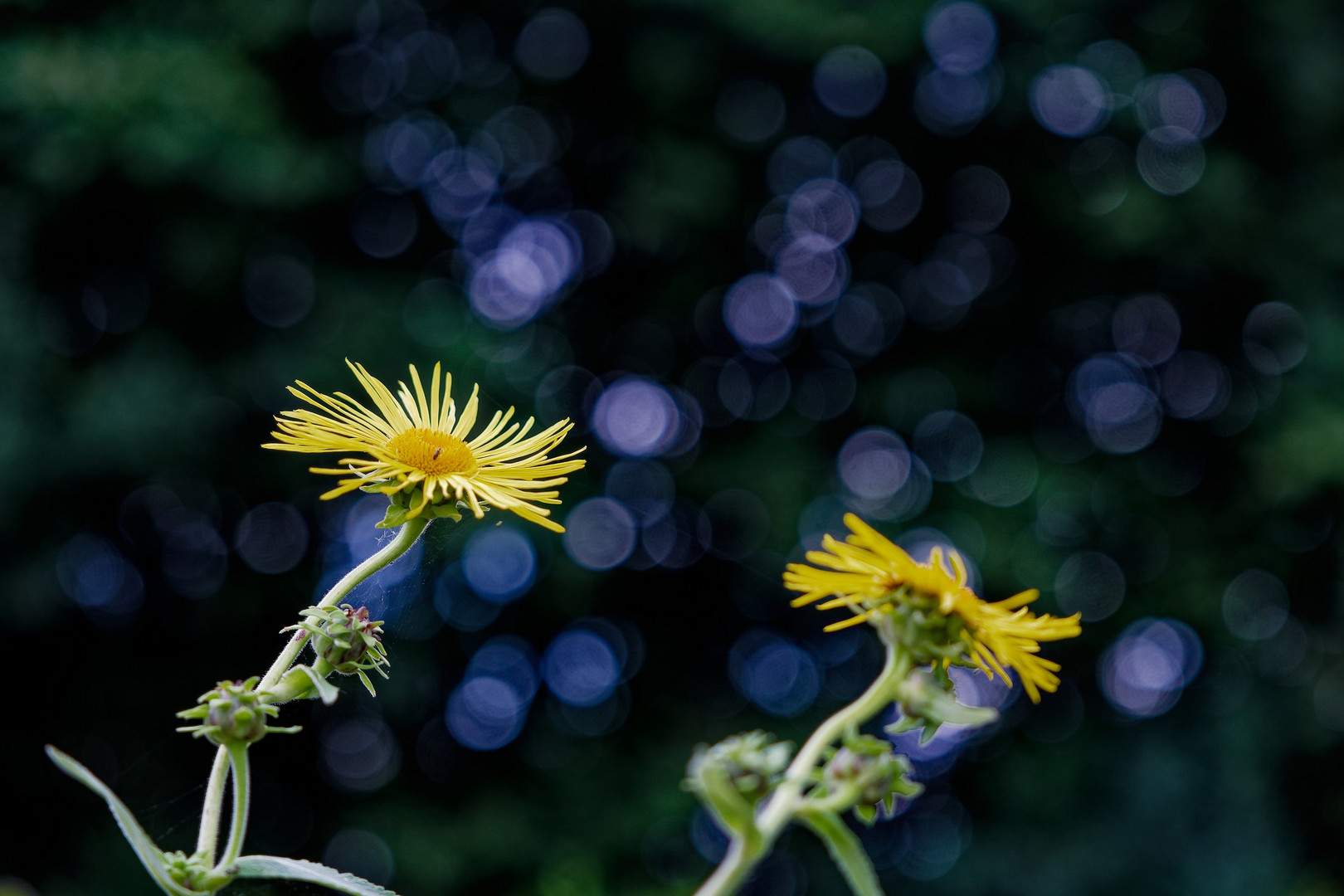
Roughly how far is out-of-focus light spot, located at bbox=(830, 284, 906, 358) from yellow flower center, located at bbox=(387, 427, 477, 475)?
4041mm

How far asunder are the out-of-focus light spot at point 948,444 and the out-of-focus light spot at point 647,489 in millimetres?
1097

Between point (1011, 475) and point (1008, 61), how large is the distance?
1796 mm

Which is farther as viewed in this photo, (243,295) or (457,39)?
(457,39)

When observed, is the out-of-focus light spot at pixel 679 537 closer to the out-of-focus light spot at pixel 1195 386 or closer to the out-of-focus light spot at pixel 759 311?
the out-of-focus light spot at pixel 759 311

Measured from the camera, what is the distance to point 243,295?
12.0 feet

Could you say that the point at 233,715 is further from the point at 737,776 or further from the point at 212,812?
the point at 737,776

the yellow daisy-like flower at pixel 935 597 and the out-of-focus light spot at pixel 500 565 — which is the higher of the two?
the yellow daisy-like flower at pixel 935 597

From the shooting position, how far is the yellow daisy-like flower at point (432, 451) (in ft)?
1.98

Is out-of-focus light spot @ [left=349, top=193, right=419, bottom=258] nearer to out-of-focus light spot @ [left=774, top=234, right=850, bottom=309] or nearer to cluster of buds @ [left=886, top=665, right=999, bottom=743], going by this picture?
out-of-focus light spot @ [left=774, top=234, right=850, bottom=309]

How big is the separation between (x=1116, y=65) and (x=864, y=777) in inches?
189

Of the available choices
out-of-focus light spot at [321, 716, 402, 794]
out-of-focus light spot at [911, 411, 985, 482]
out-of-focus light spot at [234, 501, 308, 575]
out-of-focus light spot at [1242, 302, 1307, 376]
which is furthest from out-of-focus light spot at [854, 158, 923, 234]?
out-of-focus light spot at [321, 716, 402, 794]

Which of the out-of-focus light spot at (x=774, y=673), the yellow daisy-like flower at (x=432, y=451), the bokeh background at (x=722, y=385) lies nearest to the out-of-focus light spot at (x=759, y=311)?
the bokeh background at (x=722, y=385)

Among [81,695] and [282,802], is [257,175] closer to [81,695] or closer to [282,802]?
[81,695]

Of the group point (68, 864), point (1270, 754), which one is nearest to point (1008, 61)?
point (1270, 754)
